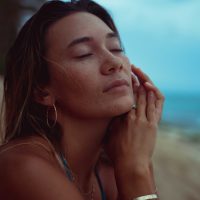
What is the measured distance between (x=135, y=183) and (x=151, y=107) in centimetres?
50

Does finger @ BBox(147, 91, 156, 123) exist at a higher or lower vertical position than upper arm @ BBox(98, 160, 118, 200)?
higher

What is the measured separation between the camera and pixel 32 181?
2.02 metres

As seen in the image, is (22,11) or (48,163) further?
(22,11)

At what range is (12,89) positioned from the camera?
99.1 inches

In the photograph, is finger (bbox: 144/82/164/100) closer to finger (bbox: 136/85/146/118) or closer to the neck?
finger (bbox: 136/85/146/118)

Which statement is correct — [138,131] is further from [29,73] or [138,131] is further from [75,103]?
[29,73]

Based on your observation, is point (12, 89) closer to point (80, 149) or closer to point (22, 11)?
point (80, 149)

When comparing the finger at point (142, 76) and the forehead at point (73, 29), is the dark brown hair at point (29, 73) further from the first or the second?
the finger at point (142, 76)

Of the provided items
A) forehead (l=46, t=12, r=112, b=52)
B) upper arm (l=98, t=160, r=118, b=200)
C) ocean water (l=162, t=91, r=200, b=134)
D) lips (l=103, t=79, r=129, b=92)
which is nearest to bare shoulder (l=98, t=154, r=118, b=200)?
upper arm (l=98, t=160, r=118, b=200)

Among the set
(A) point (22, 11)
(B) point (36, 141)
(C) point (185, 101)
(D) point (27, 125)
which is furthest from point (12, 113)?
(C) point (185, 101)

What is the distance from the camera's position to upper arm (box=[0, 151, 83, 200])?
2.01m

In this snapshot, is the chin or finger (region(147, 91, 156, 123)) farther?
finger (region(147, 91, 156, 123))

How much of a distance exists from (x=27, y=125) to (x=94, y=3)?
807 millimetres

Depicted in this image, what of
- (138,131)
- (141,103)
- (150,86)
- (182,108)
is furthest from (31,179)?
(182,108)
